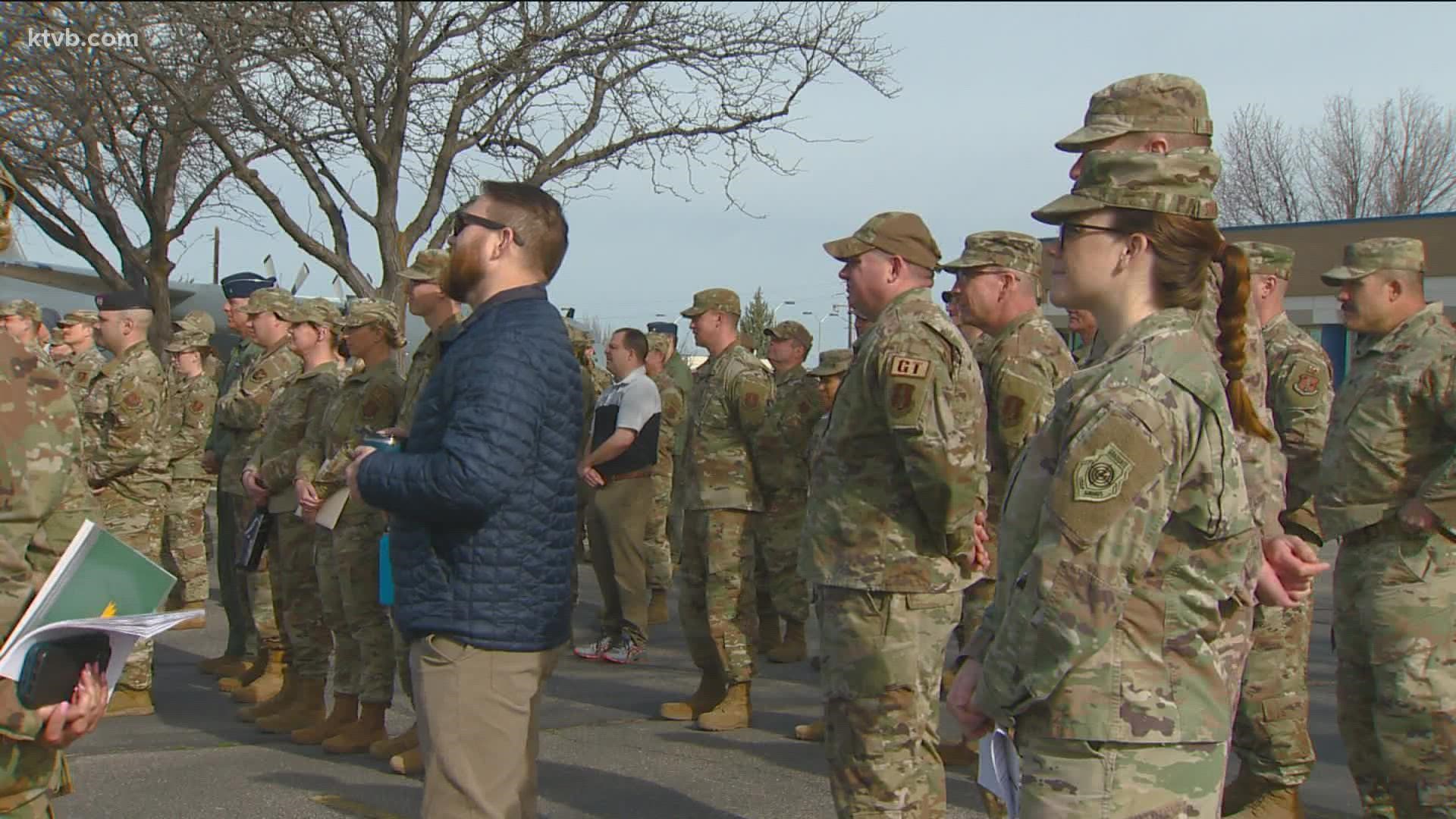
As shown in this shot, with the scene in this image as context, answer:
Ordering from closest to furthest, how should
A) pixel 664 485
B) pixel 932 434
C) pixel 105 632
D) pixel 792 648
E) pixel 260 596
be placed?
pixel 105 632 → pixel 932 434 → pixel 260 596 → pixel 792 648 → pixel 664 485

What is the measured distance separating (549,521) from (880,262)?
5.55ft

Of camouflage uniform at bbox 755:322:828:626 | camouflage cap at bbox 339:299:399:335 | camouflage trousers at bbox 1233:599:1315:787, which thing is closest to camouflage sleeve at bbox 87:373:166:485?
camouflage cap at bbox 339:299:399:335

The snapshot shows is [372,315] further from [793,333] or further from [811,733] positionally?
[793,333]

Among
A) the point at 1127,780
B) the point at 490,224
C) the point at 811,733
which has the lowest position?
the point at 811,733

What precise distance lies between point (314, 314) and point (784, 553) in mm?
3743

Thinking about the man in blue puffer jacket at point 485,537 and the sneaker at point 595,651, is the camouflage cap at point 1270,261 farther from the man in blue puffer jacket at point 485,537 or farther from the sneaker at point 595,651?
the sneaker at point 595,651

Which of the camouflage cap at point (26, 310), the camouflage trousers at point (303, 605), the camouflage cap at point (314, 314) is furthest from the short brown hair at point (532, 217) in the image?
the camouflage cap at point (26, 310)

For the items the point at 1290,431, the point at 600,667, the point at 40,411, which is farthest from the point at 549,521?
the point at 600,667

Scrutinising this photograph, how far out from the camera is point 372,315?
23.2 feet

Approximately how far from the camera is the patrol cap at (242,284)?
11289 millimetres

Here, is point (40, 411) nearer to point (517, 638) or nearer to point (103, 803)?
point (517, 638)

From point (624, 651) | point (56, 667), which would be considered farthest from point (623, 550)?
point (56, 667)

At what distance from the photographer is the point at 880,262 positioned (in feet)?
16.2

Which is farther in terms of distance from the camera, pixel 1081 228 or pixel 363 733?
pixel 363 733
